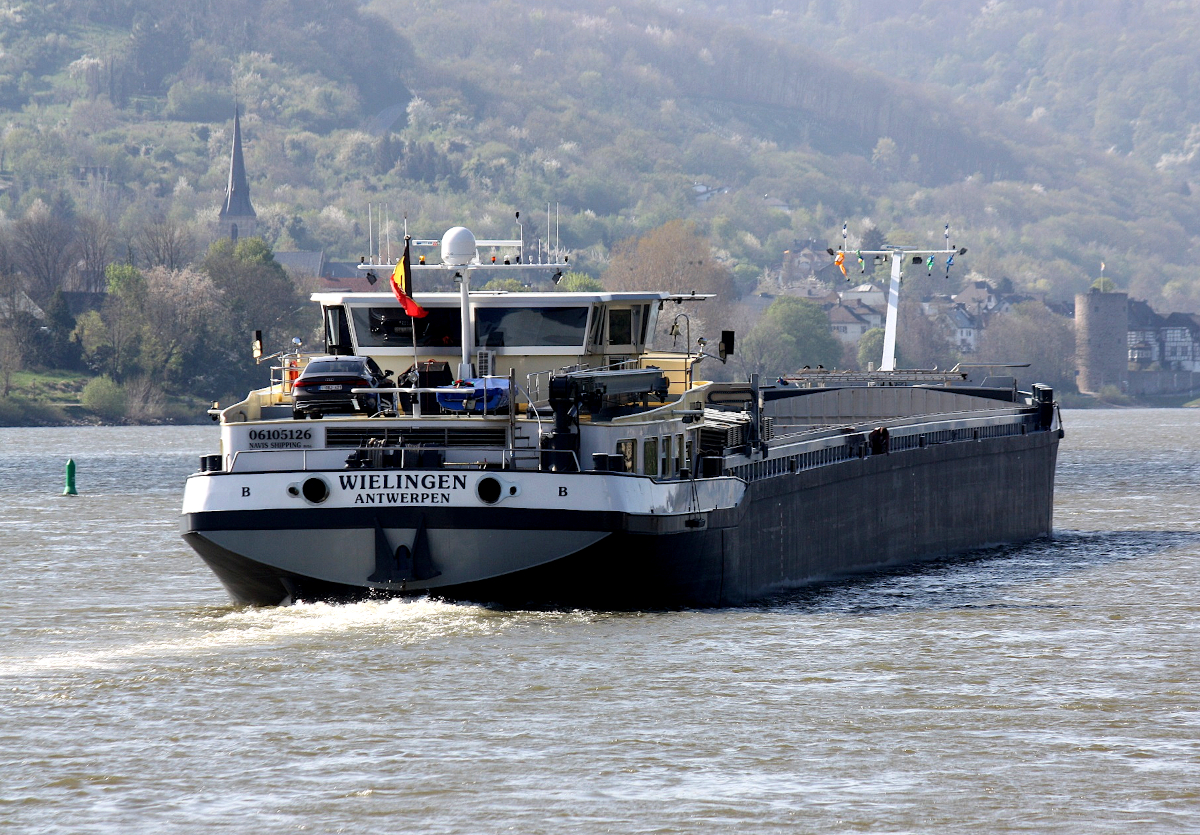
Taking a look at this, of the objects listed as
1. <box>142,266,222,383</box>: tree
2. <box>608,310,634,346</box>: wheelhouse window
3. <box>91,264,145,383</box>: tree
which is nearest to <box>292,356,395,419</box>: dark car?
<box>608,310,634,346</box>: wheelhouse window

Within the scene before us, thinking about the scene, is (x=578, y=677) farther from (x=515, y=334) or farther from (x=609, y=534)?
(x=515, y=334)

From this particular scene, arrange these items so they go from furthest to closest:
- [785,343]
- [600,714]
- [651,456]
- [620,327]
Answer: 1. [785,343]
2. [620,327]
3. [651,456]
4. [600,714]

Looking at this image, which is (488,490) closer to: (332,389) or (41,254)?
(332,389)

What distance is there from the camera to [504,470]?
1005 inches

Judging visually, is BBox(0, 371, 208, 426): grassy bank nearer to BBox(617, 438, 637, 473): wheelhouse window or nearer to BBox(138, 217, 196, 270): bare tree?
BBox(138, 217, 196, 270): bare tree

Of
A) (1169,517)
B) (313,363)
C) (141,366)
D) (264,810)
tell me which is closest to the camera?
(264,810)

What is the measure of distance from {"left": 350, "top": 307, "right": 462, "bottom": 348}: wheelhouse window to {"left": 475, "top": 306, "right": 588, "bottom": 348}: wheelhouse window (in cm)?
68

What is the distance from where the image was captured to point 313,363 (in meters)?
28.0

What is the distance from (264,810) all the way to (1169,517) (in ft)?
142

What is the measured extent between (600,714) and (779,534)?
12.2 meters

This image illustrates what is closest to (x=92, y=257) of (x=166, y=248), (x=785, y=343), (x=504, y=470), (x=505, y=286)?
(x=166, y=248)

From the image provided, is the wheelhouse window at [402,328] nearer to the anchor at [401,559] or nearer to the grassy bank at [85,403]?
the anchor at [401,559]

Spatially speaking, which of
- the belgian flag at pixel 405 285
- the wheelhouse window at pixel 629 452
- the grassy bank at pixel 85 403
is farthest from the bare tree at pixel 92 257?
the wheelhouse window at pixel 629 452

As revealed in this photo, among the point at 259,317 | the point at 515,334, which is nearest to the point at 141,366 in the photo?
the point at 259,317
